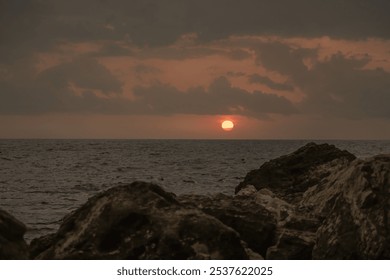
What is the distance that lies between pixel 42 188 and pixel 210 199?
33.9 m

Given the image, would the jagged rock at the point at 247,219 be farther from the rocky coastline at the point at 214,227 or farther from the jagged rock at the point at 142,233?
the jagged rock at the point at 142,233

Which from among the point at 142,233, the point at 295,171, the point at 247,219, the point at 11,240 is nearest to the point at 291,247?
the point at 247,219

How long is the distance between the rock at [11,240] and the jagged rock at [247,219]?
315cm

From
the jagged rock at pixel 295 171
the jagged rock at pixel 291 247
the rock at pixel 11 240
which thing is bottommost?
the jagged rock at pixel 291 247

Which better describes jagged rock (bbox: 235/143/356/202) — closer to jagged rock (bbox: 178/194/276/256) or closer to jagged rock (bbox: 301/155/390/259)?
jagged rock (bbox: 178/194/276/256)

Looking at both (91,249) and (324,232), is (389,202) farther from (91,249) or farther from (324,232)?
(91,249)

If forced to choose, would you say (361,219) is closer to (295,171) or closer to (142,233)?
(142,233)

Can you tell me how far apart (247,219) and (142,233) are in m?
2.81

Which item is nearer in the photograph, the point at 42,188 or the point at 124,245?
the point at 124,245

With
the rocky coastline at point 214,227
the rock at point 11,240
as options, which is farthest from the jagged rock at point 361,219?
the rock at point 11,240

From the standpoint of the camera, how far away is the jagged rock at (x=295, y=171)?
54.1 feet

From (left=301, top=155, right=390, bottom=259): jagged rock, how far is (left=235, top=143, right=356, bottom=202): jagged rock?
6.79 meters
